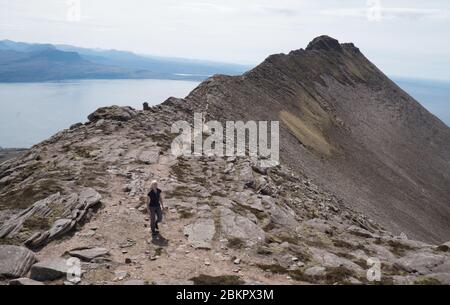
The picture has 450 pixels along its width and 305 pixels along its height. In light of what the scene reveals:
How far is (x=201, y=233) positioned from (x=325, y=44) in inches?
5860

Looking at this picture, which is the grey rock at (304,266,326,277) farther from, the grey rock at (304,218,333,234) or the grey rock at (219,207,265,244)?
the grey rock at (304,218,333,234)

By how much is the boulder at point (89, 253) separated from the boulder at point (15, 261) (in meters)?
1.85

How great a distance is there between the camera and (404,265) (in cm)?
2145

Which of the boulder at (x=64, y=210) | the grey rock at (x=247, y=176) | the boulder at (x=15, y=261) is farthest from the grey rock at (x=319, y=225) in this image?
the boulder at (x=15, y=261)

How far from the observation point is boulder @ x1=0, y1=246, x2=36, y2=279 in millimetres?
17000

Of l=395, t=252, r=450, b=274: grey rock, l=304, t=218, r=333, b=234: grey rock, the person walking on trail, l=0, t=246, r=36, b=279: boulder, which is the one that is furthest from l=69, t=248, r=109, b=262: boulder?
l=395, t=252, r=450, b=274: grey rock

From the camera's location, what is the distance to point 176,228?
Result: 23.5 m

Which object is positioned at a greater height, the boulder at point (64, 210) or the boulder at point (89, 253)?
the boulder at point (64, 210)

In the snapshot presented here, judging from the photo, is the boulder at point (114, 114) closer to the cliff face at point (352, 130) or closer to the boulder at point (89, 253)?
the cliff face at point (352, 130)

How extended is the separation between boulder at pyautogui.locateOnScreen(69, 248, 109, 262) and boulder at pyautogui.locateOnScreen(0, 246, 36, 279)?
1850mm

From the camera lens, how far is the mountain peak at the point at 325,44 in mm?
156000

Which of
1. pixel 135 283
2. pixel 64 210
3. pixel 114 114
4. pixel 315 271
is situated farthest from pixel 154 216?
pixel 114 114
